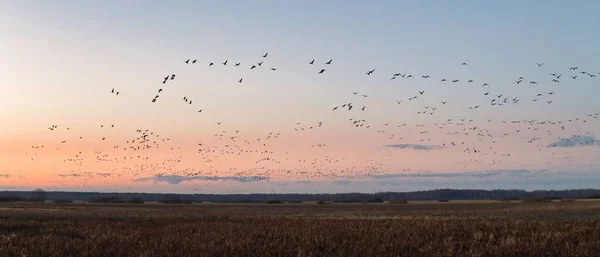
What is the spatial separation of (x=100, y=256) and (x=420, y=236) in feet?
39.9

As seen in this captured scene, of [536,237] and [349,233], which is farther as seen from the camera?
[349,233]

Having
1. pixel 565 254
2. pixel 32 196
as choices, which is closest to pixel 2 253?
pixel 565 254

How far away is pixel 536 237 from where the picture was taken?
78.5 feet

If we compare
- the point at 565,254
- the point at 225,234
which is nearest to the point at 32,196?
the point at 225,234

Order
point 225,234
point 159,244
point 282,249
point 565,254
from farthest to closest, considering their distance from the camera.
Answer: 1. point 225,234
2. point 159,244
3. point 282,249
4. point 565,254

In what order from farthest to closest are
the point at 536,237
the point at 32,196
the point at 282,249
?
the point at 32,196 < the point at 536,237 < the point at 282,249

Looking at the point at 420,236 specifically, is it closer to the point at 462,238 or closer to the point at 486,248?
the point at 462,238

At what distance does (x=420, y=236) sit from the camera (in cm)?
2534

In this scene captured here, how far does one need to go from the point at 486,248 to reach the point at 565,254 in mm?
2863

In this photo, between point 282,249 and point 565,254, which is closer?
point 565,254

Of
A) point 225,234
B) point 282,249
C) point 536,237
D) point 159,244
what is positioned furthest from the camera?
point 225,234

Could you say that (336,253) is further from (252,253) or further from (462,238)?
(462,238)

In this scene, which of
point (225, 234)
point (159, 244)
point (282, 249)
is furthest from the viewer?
point (225, 234)

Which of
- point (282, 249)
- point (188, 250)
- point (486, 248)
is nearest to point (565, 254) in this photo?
point (486, 248)
